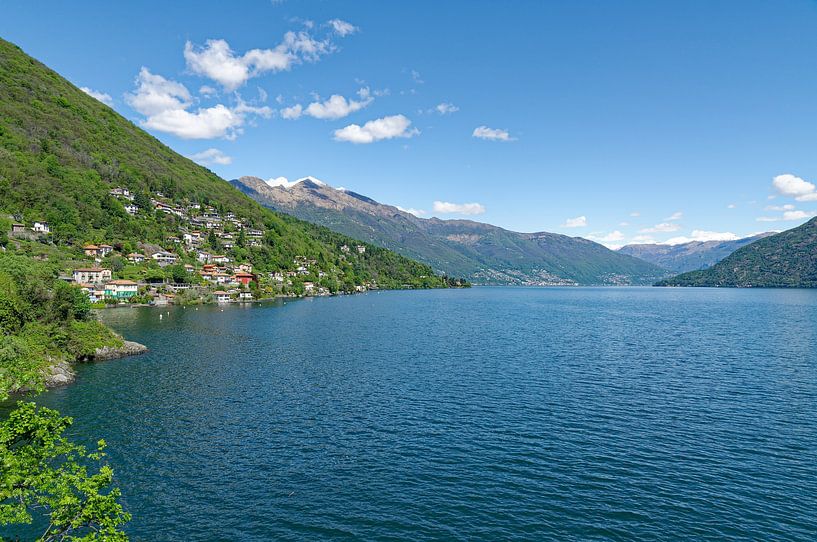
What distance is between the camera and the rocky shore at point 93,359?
65.0 m

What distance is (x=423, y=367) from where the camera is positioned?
264 feet

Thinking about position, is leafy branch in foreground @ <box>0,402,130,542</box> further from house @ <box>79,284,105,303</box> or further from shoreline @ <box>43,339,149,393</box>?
house @ <box>79,284,105,303</box>

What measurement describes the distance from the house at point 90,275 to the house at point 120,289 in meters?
4.56

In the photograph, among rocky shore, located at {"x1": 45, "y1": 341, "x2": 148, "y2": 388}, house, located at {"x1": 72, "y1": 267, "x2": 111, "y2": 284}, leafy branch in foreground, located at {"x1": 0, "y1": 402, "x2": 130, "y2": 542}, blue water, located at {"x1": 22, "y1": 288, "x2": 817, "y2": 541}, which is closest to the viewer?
leafy branch in foreground, located at {"x1": 0, "y1": 402, "x2": 130, "y2": 542}

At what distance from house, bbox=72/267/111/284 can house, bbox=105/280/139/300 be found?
4.56 metres

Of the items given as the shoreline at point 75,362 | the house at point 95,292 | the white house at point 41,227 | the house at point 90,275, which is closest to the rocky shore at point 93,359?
the shoreline at point 75,362

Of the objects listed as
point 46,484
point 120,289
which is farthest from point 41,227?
point 46,484

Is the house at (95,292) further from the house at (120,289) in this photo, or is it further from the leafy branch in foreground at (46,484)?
the leafy branch in foreground at (46,484)

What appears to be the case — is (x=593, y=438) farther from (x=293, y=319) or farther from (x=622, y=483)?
(x=293, y=319)

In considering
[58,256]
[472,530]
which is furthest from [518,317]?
[58,256]

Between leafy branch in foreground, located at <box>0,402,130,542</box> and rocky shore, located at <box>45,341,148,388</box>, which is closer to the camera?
leafy branch in foreground, located at <box>0,402,130,542</box>

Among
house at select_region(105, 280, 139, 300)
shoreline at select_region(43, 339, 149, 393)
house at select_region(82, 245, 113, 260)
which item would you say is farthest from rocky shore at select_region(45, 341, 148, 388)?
house at select_region(82, 245, 113, 260)

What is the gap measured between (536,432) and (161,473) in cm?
3818

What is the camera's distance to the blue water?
32594 millimetres
